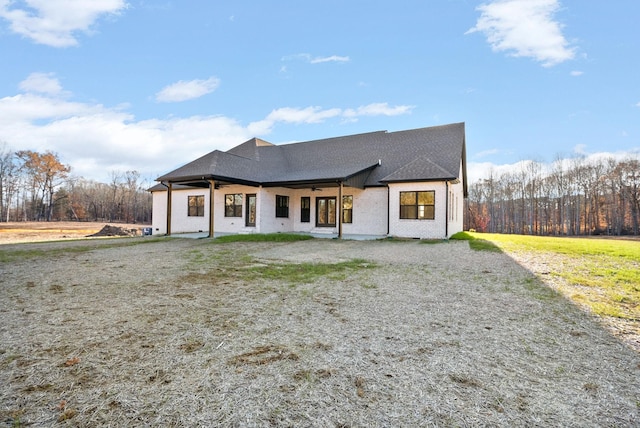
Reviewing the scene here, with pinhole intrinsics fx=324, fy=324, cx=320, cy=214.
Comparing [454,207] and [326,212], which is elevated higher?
[454,207]

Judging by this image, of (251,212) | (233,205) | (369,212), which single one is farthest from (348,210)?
(233,205)

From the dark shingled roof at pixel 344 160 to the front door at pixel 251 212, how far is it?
1.24 m

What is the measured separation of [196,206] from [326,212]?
8452 millimetres

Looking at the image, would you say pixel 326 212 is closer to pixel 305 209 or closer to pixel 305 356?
pixel 305 209

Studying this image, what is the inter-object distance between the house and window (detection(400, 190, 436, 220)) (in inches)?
1.9

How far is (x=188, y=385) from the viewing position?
105 inches

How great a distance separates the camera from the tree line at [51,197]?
4953 cm

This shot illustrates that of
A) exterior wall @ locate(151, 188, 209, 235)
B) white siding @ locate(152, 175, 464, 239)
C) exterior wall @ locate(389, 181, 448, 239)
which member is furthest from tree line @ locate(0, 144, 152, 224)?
exterior wall @ locate(389, 181, 448, 239)

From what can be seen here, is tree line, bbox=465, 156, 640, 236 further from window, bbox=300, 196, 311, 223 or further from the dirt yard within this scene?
the dirt yard

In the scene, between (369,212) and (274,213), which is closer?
(369,212)

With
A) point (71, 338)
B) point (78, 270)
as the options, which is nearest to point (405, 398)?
point (71, 338)

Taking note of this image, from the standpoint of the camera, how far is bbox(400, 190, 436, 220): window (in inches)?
614

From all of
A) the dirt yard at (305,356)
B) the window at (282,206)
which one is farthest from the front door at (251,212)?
the dirt yard at (305,356)

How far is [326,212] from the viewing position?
19.2 metres
